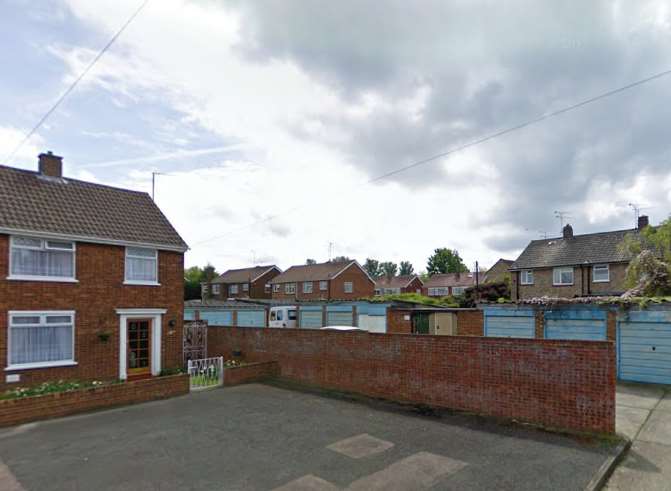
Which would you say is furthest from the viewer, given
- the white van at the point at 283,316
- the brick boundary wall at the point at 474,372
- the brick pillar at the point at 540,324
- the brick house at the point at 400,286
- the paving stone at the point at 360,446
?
the brick house at the point at 400,286

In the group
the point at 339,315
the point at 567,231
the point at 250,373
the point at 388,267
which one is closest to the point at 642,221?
the point at 567,231

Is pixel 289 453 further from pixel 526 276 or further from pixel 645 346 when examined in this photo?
pixel 526 276

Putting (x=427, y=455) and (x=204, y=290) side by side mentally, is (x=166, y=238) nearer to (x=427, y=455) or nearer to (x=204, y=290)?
(x=427, y=455)

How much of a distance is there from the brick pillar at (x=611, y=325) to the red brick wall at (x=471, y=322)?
14.6 feet

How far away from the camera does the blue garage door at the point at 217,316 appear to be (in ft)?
91.0

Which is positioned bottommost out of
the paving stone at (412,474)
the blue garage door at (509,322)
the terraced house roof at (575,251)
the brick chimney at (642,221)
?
the paving stone at (412,474)

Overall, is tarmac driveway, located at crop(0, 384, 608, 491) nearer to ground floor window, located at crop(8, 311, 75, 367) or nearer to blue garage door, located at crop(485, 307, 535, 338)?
ground floor window, located at crop(8, 311, 75, 367)

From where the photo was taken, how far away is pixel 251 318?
28.1m

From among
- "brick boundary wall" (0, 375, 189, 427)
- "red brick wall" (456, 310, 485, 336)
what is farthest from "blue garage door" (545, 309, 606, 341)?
"brick boundary wall" (0, 375, 189, 427)

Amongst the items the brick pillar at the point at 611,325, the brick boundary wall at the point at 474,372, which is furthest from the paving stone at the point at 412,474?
the brick pillar at the point at 611,325

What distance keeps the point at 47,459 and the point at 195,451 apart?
7.64ft

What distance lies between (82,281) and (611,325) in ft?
52.3

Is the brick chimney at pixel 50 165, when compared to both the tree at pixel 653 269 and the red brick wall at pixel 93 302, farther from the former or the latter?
the tree at pixel 653 269

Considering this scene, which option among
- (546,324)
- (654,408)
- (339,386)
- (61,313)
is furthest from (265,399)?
(546,324)
